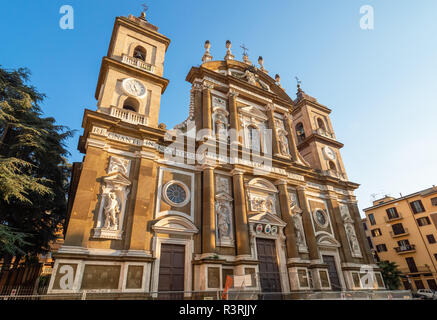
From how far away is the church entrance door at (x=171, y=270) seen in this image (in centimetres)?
1099

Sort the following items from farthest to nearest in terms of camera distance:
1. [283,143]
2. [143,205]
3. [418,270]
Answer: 1. [418,270]
2. [283,143]
3. [143,205]

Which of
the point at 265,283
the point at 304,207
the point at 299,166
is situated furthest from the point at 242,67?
the point at 265,283

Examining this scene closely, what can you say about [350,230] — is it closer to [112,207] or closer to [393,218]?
[112,207]

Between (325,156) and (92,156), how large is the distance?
62.6 ft

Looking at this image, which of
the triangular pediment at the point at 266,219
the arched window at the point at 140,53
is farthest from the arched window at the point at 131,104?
the triangular pediment at the point at 266,219

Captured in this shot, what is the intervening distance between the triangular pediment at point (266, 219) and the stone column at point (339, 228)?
5793 millimetres

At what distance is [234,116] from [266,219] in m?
7.43

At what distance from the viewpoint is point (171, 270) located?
11531 millimetres

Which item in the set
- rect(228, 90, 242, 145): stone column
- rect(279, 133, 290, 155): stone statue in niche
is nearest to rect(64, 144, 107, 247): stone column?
rect(228, 90, 242, 145): stone column

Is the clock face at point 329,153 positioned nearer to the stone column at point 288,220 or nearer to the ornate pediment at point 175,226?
the stone column at point 288,220

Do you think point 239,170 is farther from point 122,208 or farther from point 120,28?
point 120,28

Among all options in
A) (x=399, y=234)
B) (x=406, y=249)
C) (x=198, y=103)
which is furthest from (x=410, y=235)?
(x=198, y=103)

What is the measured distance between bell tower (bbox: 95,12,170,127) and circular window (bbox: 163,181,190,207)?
3745 mm
